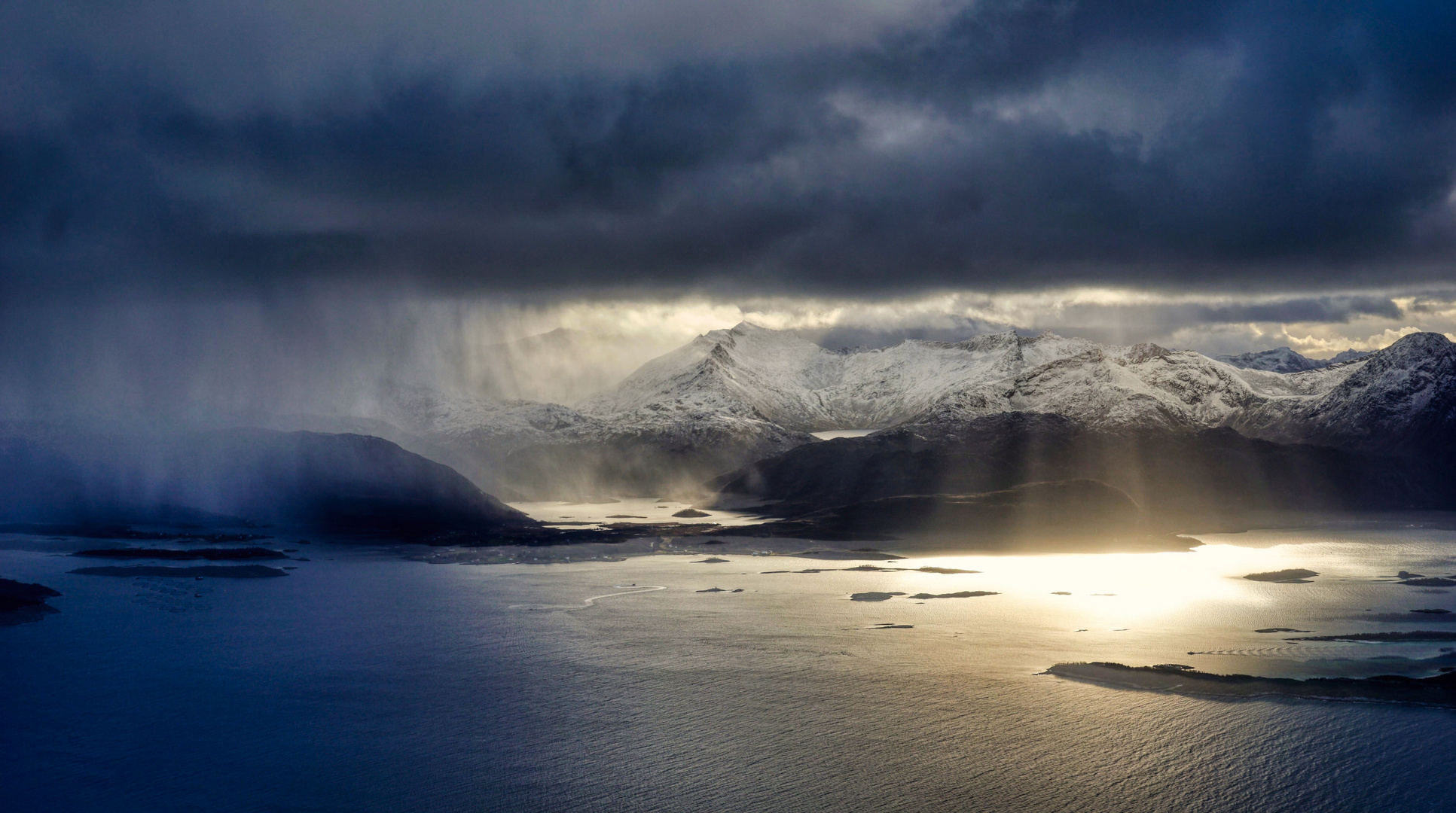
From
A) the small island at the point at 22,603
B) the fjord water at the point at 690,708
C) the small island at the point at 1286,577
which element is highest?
the small island at the point at 1286,577

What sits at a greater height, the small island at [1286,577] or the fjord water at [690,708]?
the small island at [1286,577]

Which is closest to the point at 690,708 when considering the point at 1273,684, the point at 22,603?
the point at 1273,684

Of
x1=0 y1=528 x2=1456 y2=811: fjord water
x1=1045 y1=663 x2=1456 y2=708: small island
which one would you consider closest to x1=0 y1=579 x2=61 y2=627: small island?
x1=0 y1=528 x2=1456 y2=811: fjord water

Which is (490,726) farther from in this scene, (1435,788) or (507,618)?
(1435,788)

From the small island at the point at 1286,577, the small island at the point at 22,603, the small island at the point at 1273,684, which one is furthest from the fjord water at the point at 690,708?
the small island at the point at 1286,577

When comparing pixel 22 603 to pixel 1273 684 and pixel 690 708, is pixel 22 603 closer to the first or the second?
pixel 690 708

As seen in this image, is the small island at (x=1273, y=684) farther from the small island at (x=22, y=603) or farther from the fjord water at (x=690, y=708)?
the small island at (x=22, y=603)

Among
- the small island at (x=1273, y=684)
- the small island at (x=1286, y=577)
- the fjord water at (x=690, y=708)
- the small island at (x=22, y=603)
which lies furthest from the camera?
the small island at (x=1286, y=577)

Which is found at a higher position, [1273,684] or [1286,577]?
[1286,577]
